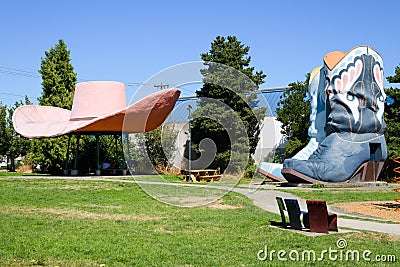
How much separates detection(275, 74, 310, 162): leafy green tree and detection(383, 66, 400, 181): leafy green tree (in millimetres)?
5365

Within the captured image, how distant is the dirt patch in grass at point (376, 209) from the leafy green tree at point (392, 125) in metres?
14.7

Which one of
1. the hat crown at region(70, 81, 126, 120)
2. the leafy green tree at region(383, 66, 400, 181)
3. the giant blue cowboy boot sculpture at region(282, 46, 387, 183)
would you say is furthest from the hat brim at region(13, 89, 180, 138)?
the leafy green tree at region(383, 66, 400, 181)

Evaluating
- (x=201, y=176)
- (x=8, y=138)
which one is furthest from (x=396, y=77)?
(x=8, y=138)

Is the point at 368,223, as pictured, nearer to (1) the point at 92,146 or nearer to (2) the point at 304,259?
(2) the point at 304,259

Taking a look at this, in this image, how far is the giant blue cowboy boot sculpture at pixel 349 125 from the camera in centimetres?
2666

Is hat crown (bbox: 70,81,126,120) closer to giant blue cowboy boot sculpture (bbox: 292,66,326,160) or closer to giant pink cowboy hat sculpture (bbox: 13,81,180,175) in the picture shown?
giant pink cowboy hat sculpture (bbox: 13,81,180,175)

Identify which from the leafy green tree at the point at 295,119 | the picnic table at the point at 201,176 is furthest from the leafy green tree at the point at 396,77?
the picnic table at the point at 201,176

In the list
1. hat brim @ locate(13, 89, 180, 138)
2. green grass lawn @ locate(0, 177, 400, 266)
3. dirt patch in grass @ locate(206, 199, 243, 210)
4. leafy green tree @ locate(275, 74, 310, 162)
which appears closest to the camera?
green grass lawn @ locate(0, 177, 400, 266)

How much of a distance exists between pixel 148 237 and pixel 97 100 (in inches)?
964

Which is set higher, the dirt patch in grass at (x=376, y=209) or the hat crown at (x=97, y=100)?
the hat crown at (x=97, y=100)

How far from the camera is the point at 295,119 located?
1484 inches

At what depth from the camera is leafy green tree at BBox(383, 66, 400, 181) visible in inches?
1272

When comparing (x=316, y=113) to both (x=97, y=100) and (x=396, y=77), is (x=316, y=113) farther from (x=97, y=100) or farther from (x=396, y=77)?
(x=97, y=100)

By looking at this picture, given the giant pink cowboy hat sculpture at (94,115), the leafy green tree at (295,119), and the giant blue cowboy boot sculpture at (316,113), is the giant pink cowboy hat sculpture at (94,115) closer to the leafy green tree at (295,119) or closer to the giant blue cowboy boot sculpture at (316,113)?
the giant blue cowboy boot sculpture at (316,113)
